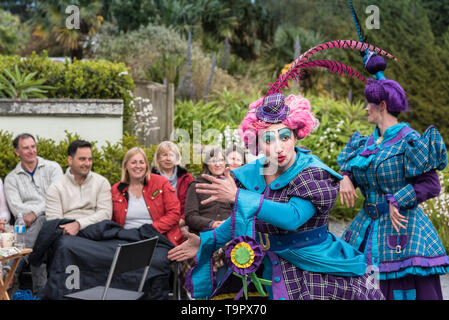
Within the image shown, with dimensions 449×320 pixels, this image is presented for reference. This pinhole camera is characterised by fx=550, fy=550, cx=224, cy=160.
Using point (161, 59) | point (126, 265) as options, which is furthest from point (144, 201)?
point (161, 59)

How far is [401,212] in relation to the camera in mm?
3328

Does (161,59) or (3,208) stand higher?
(161,59)

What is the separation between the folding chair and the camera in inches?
167

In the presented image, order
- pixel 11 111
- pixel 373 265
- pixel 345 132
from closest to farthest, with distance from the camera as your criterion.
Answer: pixel 373 265 → pixel 11 111 → pixel 345 132

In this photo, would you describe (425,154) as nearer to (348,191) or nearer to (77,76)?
(348,191)

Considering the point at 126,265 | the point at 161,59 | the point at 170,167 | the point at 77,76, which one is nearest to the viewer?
the point at 126,265

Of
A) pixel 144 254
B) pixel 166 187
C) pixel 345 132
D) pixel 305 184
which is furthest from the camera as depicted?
pixel 345 132

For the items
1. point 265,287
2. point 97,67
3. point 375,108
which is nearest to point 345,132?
point 97,67

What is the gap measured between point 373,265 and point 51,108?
5238 millimetres

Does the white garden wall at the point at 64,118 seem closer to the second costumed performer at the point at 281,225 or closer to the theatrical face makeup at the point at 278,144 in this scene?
the second costumed performer at the point at 281,225

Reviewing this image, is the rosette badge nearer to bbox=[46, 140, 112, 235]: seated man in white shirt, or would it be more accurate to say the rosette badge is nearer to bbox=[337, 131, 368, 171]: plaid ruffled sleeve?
bbox=[337, 131, 368, 171]: plaid ruffled sleeve

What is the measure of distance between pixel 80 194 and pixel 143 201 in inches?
24.6

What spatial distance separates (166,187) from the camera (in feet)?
18.3
